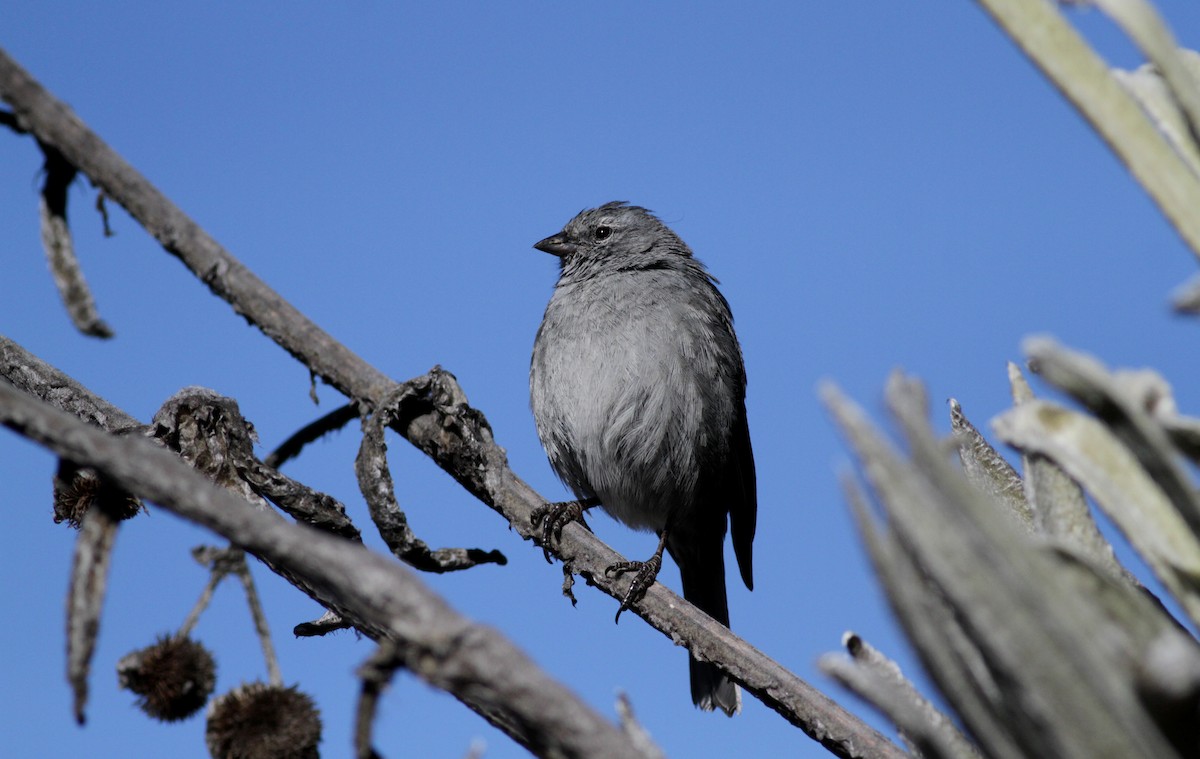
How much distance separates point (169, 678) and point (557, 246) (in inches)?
232

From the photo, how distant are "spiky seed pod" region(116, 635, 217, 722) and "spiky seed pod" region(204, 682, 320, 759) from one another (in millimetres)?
72

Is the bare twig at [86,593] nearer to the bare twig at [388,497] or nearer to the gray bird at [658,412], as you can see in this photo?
the bare twig at [388,497]

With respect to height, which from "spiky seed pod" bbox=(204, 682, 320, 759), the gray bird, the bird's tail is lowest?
"spiky seed pod" bbox=(204, 682, 320, 759)

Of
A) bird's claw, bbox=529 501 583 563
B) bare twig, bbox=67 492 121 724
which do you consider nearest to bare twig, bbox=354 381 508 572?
bird's claw, bbox=529 501 583 563

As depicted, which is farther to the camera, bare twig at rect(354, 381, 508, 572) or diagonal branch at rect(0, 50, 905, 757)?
bare twig at rect(354, 381, 508, 572)

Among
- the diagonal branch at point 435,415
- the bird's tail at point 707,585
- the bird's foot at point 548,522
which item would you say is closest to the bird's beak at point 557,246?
the bird's tail at point 707,585

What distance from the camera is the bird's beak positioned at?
7305mm

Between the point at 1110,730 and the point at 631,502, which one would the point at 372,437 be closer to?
the point at 1110,730

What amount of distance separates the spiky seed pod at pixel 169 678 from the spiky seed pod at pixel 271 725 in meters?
0.07

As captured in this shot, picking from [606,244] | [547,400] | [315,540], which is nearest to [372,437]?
[315,540]

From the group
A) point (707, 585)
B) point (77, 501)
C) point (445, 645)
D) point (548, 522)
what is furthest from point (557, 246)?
point (445, 645)

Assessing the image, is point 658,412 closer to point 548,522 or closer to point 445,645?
point 548,522

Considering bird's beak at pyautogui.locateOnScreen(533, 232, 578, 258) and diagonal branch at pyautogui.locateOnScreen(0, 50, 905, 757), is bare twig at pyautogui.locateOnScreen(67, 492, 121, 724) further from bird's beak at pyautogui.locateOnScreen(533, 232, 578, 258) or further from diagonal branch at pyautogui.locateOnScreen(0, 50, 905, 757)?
bird's beak at pyautogui.locateOnScreen(533, 232, 578, 258)

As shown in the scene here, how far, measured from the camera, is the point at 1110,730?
906 mm
